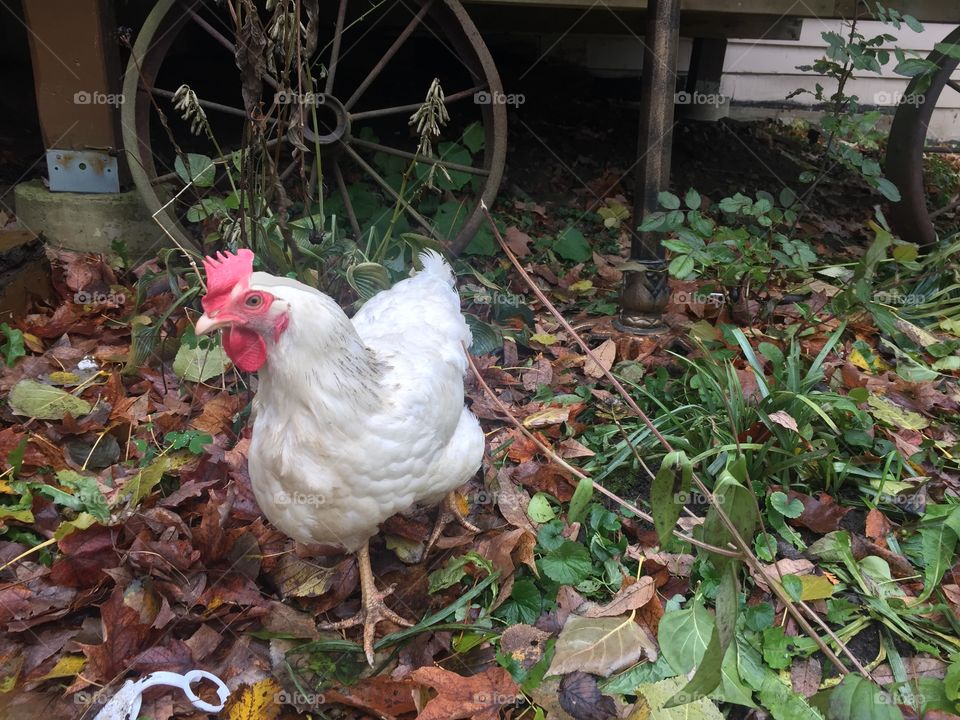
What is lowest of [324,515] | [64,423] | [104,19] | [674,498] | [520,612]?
[520,612]

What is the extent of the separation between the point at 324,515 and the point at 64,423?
1270 millimetres

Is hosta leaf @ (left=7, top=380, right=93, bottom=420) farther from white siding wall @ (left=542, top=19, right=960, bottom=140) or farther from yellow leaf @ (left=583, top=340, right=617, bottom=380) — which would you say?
white siding wall @ (left=542, top=19, right=960, bottom=140)

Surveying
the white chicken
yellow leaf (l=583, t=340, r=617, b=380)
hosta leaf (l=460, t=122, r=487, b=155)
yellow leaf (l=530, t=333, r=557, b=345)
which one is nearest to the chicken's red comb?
the white chicken

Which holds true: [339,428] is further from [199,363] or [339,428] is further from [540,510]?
[199,363]

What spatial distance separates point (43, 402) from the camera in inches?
96.3

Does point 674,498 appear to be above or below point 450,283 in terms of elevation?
above

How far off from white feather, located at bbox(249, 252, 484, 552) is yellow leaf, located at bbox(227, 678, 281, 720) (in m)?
0.37

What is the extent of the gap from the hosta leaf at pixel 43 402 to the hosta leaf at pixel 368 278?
1048 millimetres

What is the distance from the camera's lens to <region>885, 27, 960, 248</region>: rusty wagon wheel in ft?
11.6

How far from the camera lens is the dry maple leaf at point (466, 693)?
5.44 ft

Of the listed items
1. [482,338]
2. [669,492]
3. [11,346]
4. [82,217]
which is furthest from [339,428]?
[82,217]

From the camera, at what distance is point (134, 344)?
8.02ft

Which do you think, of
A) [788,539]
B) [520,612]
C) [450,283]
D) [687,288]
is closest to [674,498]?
[520,612]

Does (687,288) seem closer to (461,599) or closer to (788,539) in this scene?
(788,539)
